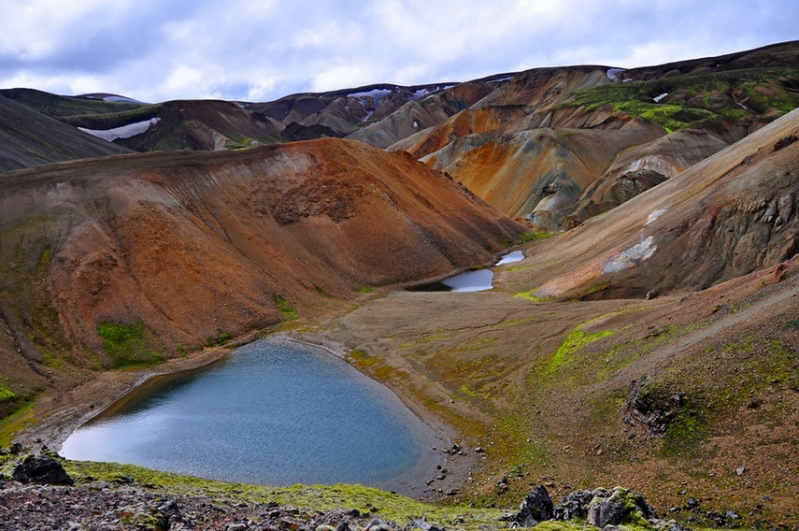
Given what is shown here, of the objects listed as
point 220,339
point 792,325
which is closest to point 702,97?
point 220,339

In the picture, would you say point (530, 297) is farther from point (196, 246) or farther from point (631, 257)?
point (196, 246)

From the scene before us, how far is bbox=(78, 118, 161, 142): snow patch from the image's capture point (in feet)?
485

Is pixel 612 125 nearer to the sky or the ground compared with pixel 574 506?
nearer to the sky

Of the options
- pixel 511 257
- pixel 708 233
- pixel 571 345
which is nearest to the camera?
pixel 571 345

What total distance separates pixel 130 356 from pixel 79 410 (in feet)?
27.6

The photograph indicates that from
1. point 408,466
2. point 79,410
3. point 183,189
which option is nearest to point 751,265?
point 408,466

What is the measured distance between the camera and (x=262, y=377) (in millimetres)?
43500

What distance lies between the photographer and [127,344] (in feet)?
156

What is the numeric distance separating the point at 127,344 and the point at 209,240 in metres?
16.9

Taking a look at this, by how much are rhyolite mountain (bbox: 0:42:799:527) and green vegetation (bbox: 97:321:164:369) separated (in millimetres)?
194

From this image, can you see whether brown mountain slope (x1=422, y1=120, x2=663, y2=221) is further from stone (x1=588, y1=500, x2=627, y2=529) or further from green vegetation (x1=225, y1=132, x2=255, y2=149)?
stone (x1=588, y1=500, x2=627, y2=529)

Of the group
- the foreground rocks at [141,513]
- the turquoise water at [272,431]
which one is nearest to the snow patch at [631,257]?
the turquoise water at [272,431]

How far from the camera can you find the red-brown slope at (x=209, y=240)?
49.7m

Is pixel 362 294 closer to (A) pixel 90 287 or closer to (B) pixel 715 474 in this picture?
(A) pixel 90 287
